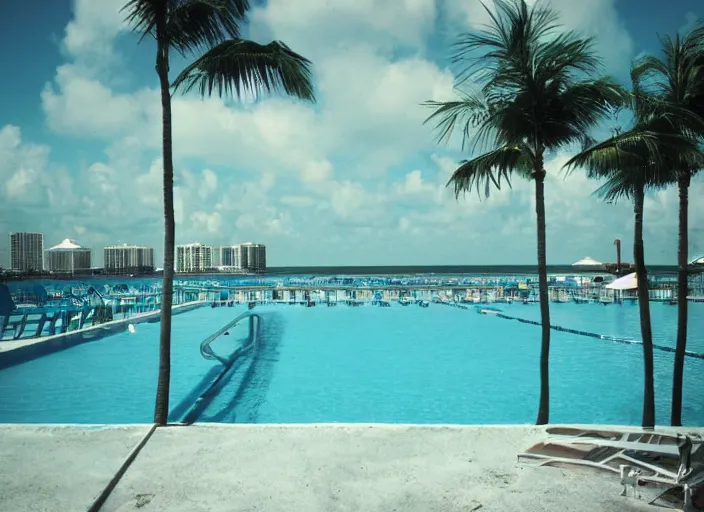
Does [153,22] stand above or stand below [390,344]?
above

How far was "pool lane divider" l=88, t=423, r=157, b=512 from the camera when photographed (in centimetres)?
343

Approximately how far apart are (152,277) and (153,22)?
154 feet

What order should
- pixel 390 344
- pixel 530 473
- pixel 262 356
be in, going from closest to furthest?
pixel 530 473 < pixel 262 356 < pixel 390 344

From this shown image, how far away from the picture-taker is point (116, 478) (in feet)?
12.5

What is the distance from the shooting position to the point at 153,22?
5.33m

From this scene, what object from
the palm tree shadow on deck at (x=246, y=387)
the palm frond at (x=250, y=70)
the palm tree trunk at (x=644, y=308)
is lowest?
the palm tree shadow on deck at (x=246, y=387)

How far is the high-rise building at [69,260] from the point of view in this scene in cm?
3659

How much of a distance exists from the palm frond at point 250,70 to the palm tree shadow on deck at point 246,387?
582cm

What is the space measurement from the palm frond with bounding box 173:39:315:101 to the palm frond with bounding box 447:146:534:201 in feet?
6.15

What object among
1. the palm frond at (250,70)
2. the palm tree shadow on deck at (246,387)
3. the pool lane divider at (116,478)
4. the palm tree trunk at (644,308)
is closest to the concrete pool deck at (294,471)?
the pool lane divider at (116,478)

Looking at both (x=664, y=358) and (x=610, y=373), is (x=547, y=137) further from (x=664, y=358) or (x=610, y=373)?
(x=664, y=358)

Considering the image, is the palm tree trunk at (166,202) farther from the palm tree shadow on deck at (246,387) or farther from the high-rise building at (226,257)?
the high-rise building at (226,257)

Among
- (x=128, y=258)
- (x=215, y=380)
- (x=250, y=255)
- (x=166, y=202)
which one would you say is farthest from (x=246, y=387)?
(x=250, y=255)

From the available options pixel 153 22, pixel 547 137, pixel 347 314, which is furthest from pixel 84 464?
pixel 347 314
